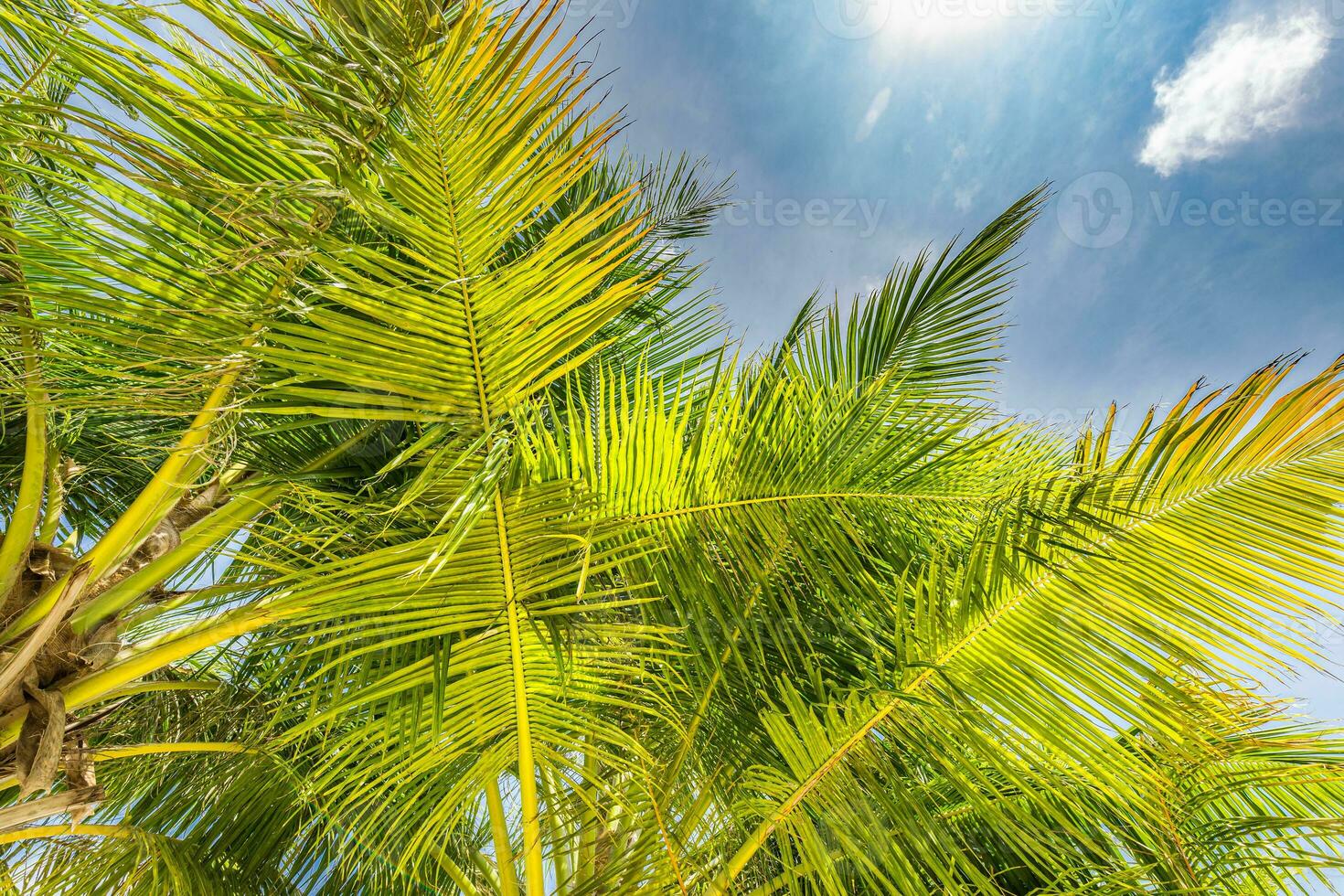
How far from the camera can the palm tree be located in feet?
3.09

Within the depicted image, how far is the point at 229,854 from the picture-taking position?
2.04 m

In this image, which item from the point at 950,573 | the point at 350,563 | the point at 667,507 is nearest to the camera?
the point at 350,563

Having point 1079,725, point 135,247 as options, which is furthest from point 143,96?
point 1079,725

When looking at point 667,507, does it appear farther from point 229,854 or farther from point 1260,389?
point 229,854

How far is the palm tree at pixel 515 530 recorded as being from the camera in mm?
940

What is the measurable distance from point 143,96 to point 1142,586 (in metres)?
1.83

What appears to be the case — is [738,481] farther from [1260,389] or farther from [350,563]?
[1260,389]

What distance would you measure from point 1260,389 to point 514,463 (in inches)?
56.3

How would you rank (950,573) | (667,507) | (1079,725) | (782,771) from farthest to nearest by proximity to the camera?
1. (950,573)
2. (782,771)
3. (667,507)
4. (1079,725)

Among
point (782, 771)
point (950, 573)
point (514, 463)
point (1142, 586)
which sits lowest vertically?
point (782, 771)

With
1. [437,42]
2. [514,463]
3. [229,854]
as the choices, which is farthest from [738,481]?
[229,854]

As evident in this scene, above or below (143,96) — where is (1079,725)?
below

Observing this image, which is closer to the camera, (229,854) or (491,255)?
(491,255)

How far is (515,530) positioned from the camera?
1188 millimetres
